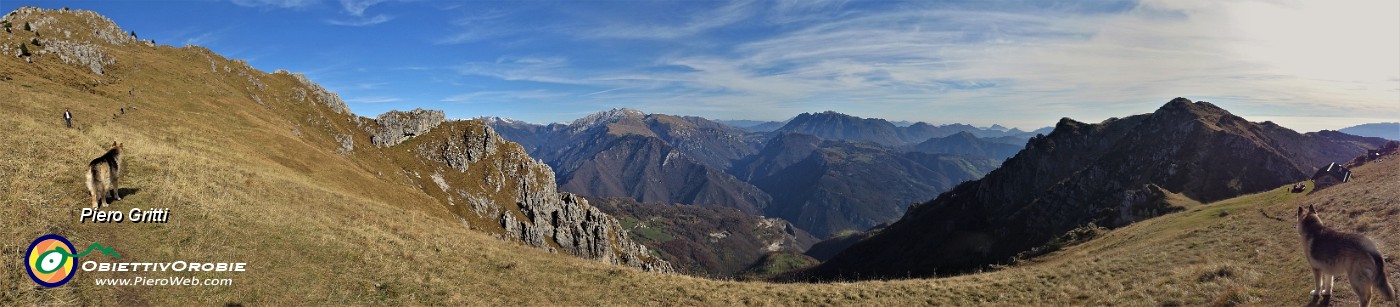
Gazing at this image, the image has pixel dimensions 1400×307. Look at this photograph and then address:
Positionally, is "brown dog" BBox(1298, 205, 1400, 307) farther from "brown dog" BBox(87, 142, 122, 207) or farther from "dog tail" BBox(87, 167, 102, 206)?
"brown dog" BBox(87, 142, 122, 207)

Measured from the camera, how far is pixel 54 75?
61.6m

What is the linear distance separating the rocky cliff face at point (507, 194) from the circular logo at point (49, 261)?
3258 inches

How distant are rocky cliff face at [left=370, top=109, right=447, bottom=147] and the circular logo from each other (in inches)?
4002

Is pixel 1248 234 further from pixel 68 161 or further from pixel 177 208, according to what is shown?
pixel 68 161

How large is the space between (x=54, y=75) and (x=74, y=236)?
7467cm

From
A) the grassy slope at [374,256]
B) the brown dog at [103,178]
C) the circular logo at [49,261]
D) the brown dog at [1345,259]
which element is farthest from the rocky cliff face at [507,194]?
the brown dog at [1345,259]

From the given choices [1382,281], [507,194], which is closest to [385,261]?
[1382,281]

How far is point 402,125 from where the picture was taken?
118m

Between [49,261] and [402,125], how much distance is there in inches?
4559

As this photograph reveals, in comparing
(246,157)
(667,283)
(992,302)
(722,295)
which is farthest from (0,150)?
(992,302)

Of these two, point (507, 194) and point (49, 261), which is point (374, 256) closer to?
point (49, 261)

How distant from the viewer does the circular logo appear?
1302cm

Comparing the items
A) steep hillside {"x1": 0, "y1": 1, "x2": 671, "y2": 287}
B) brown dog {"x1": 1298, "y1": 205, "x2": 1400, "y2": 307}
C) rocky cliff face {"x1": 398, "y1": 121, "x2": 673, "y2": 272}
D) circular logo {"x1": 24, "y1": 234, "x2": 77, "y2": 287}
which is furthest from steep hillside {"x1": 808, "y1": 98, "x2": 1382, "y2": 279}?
circular logo {"x1": 24, "y1": 234, "x2": 77, "y2": 287}

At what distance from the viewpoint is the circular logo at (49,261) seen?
1302 cm
